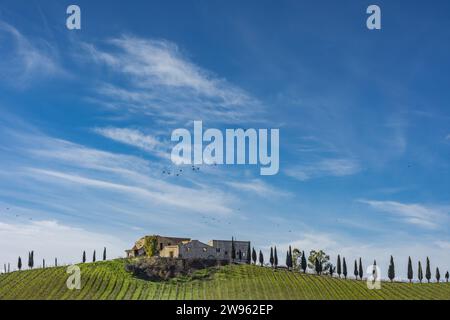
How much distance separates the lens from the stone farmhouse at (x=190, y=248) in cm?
18275

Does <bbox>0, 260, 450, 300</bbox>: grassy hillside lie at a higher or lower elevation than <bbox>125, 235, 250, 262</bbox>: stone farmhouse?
lower

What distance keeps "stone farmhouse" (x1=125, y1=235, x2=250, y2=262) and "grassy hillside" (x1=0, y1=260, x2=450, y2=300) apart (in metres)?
9.24

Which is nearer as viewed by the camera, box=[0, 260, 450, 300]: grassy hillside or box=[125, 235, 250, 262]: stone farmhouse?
box=[0, 260, 450, 300]: grassy hillside

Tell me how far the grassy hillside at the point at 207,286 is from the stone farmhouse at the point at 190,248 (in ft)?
30.3

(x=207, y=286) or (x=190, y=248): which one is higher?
(x=190, y=248)

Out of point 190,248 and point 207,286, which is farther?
point 190,248

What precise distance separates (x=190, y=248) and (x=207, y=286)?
2429 cm

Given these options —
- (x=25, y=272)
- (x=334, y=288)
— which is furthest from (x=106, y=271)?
(x=334, y=288)

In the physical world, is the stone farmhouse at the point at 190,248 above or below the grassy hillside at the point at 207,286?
above

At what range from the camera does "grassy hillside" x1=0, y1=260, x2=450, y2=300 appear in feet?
497

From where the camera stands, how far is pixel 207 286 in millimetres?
160875

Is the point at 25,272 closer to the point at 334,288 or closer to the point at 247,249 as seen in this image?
the point at 247,249

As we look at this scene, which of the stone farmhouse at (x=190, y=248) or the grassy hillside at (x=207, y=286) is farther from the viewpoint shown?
the stone farmhouse at (x=190, y=248)
